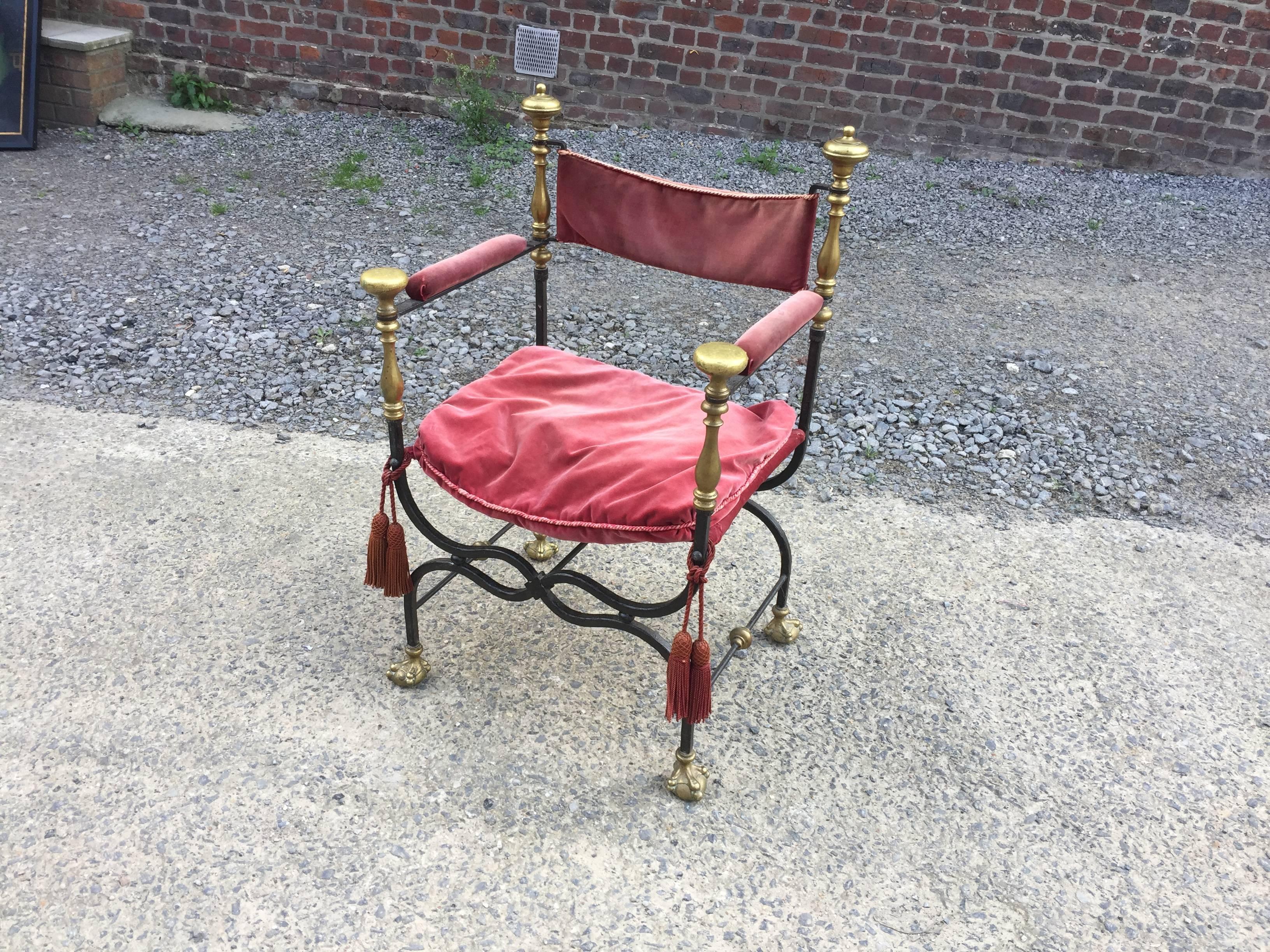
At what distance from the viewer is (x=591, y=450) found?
190 cm

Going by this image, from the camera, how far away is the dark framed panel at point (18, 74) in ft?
16.4

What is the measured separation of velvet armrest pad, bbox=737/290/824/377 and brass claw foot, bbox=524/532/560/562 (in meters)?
0.98

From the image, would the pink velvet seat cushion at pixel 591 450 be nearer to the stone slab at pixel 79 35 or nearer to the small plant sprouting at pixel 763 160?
the small plant sprouting at pixel 763 160

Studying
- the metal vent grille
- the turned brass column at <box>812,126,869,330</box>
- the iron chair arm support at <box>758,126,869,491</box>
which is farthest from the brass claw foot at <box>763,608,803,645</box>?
the metal vent grille

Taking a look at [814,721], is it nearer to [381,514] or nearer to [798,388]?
[381,514]

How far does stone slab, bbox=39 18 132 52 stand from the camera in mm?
5168

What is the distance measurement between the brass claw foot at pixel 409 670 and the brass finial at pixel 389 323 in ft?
1.83

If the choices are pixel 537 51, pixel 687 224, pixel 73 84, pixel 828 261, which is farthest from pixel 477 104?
pixel 828 261

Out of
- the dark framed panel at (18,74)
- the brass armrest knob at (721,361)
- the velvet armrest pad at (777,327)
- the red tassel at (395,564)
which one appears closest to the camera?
the brass armrest knob at (721,361)

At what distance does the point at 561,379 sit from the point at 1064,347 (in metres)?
2.41

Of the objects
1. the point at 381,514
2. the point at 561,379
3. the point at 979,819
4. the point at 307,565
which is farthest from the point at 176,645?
the point at 979,819

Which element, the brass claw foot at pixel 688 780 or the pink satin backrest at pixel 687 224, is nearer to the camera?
the brass claw foot at pixel 688 780

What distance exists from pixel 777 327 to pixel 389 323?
72cm

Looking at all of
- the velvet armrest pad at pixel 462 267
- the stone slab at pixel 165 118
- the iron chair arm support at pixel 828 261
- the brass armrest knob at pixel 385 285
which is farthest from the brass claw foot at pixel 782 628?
the stone slab at pixel 165 118
